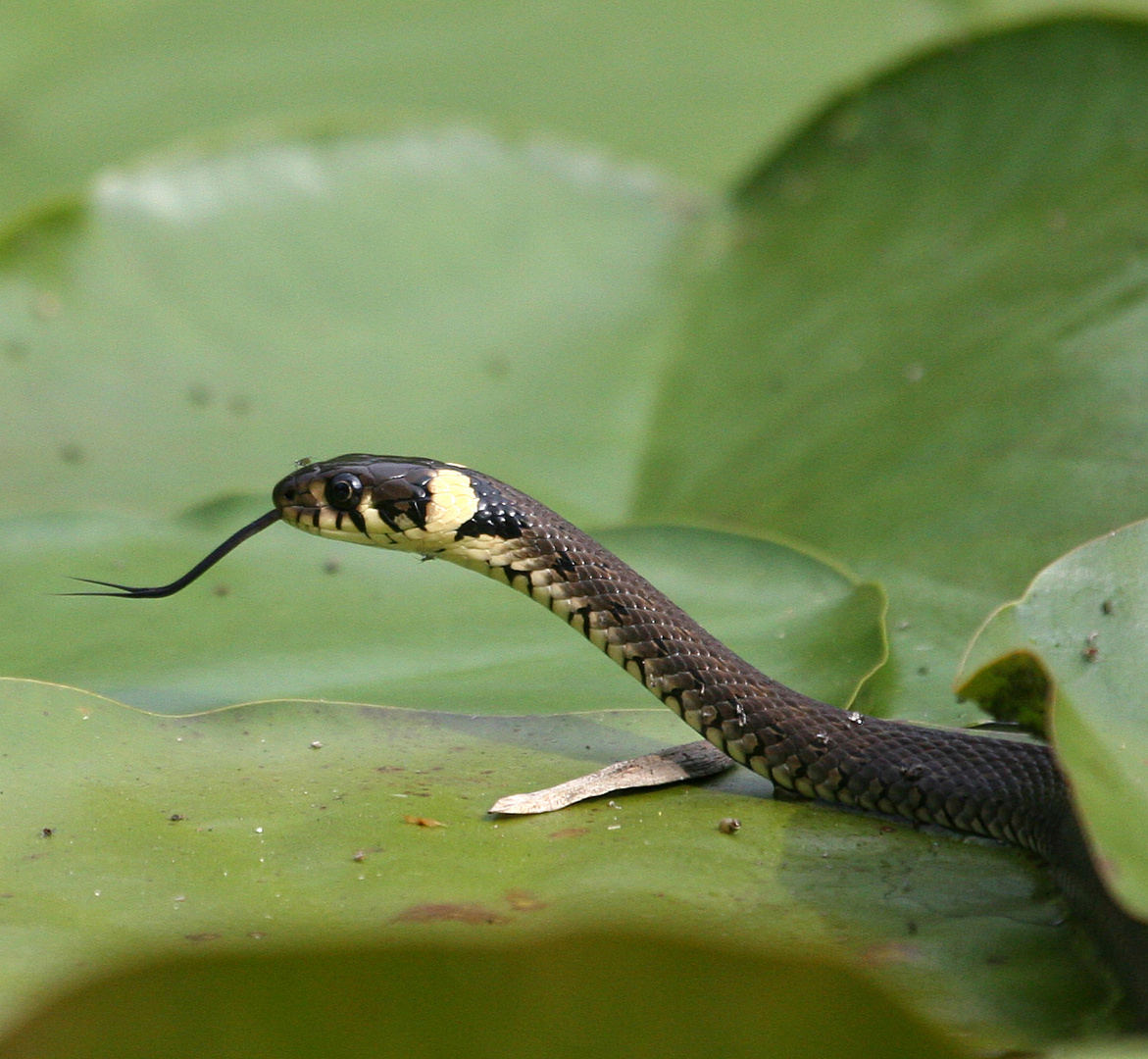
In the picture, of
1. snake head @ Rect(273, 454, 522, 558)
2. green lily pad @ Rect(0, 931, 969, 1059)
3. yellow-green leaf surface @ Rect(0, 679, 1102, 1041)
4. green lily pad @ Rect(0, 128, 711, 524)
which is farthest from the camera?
green lily pad @ Rect(0, 128, 711, 524)

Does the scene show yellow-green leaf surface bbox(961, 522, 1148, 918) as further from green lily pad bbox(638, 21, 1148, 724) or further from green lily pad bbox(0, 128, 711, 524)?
green lily pad bbox(0, 128, 711, 524)

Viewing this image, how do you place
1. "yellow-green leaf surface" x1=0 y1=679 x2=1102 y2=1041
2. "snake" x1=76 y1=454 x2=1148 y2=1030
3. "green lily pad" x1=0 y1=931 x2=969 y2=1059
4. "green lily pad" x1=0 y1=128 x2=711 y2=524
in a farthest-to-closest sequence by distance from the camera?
"green lily pad" x1=0 y1=128 x2=711 y2=524
"snake" x1=76 y1=454 x2=1148 y2=1030
"yellow-green leaf surface" x1=0 y1=679 x2=1102 y2=1041
"green lily pad" x1=0 y1=931 x2=969 y2=1059

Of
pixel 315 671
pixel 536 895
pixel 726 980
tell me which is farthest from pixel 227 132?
pixel 726 980

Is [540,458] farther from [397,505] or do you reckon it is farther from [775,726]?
[775,726]

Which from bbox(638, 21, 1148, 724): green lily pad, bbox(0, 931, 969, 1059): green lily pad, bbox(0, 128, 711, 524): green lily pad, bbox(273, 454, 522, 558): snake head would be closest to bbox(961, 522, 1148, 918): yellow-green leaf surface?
bbox(0, 931, 969, 1059): green lily pad

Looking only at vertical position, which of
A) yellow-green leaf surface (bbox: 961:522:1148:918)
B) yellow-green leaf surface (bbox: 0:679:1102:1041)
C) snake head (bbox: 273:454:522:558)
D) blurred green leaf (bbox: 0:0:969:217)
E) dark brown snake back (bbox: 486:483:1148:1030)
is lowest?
yellow-green leaf surface (bbox: 0:679:1102:1041)

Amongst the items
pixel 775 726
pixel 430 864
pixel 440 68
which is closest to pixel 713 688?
pixel 775 726

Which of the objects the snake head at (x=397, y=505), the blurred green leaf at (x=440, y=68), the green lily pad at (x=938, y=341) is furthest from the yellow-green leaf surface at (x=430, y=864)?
the blurred green leaf at (x=440, y=68)
